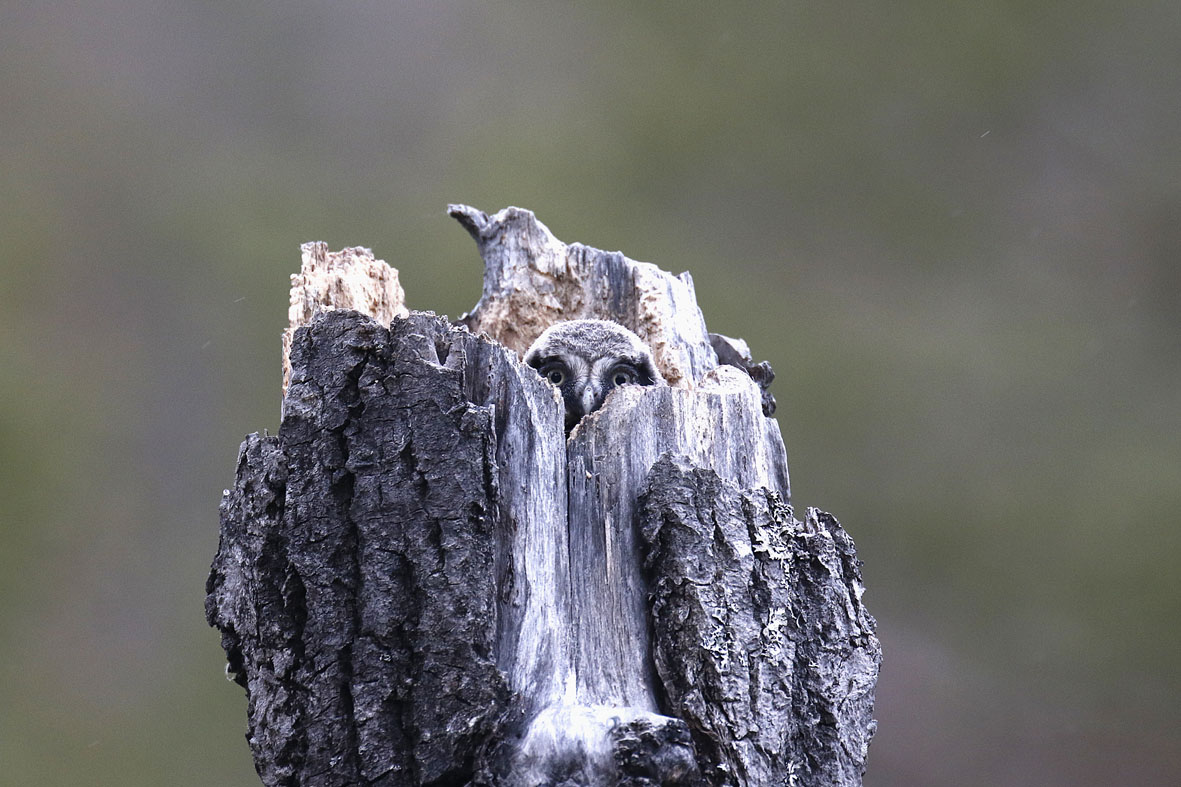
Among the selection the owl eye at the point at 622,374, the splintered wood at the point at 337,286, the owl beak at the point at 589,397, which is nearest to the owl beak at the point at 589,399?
the owl beak at the point at 589,397

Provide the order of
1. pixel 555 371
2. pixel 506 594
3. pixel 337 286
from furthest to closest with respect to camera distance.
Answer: pixel 555 371 < pixel 337 286 < pixel 506 594

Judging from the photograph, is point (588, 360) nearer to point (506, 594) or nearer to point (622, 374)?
point (622, 374)

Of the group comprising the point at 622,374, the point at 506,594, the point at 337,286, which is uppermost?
the point at 337,286

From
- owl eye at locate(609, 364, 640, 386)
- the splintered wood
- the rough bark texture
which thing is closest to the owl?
owl eye at locate(609, 364, 640, 386)

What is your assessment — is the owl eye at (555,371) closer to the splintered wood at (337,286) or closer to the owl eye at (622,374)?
the owl eye at (622,374)

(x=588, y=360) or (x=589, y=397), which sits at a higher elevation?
(x=588, y=360)

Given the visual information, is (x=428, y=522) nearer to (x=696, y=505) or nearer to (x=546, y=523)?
(x=546, y=523)

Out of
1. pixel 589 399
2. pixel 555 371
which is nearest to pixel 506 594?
pixel 589 399

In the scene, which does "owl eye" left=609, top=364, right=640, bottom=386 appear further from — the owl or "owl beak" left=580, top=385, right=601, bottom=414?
"owl beak" left=580, top=385, right=601, bottom=414

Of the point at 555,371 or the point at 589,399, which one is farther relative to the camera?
the point at 555,371
